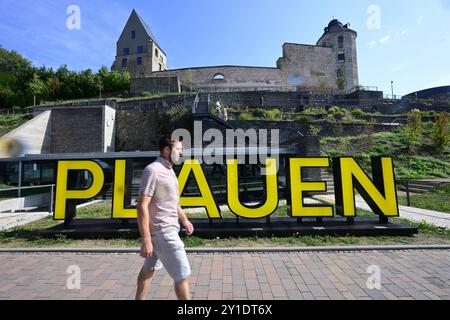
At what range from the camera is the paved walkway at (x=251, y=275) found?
12.0 ft

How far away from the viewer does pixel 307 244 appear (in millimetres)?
5832

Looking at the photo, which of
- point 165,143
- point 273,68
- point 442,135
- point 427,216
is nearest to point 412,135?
point 442,135

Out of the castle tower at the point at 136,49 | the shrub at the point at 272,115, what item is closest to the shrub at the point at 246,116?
the shrub at the point at 272,115

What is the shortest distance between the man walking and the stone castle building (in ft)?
145

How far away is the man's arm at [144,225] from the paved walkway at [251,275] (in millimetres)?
1341

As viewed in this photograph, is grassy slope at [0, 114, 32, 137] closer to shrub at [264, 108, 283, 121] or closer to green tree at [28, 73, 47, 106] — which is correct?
green tree at [28, 73, 47, 106]

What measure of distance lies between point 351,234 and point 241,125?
17.7 m

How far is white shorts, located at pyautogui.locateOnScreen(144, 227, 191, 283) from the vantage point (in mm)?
2693

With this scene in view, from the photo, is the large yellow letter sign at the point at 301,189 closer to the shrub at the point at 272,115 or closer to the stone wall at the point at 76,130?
the shrub at the point at 272,115

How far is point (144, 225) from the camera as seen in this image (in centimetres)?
267

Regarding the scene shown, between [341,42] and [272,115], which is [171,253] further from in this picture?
[341,42]
